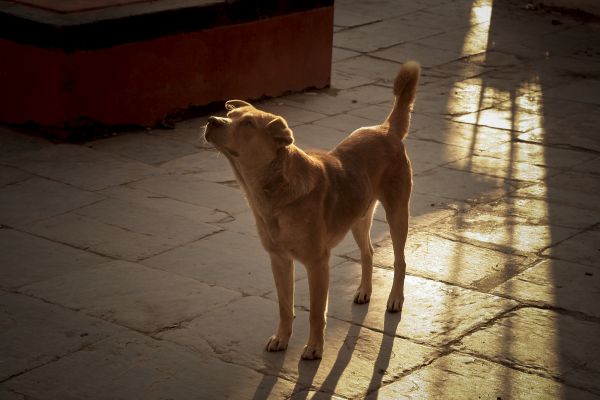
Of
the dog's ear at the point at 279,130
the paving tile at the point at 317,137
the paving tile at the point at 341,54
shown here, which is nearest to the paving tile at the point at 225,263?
the dog's ear at the point at 279,130

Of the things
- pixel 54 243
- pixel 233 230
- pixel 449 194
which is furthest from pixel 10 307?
pixel 449 194

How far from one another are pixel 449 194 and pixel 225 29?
10.8 ft

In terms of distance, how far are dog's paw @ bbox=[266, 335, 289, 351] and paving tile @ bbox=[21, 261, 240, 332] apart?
2.10 ft

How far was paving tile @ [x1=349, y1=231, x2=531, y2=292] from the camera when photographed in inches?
279

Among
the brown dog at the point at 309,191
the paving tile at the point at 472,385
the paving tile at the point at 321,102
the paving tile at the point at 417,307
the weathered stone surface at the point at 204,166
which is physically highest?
the brown dog at the point at 309,191

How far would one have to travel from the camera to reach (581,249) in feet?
25.1

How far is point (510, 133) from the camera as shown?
1059 centimetres

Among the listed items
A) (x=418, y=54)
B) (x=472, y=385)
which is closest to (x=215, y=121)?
(x=472, y=385)

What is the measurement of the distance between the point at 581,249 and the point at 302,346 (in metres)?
2.69

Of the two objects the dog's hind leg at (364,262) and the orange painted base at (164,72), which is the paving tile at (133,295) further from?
the orange painted base at (164,72)

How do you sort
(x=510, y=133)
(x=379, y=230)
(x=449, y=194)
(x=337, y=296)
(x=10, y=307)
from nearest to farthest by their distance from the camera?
(x=10, y=307) → (x=337, y=296) → (x=379, y=230) → (x=449, y=194) → (x=510, y=133)

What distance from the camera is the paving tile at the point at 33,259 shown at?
22.2 feet

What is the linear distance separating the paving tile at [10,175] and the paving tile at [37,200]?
0.24 ft

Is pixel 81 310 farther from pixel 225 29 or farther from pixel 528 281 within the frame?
pixel 225 29
